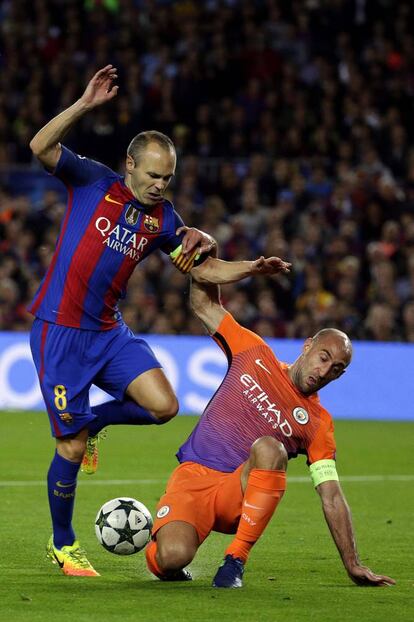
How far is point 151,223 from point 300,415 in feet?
4.30

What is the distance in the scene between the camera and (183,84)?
1995 centimetres

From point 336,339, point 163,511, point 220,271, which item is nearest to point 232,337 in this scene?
point 220,271

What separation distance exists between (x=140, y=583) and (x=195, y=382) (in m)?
9.37

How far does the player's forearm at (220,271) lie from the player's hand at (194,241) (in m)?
0.08

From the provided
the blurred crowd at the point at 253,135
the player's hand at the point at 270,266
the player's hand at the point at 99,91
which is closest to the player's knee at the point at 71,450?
the player's hand at the point at 270,266

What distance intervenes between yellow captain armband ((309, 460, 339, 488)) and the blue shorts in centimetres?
109

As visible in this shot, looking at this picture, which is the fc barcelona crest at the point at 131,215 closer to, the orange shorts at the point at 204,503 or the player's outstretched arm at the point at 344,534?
the orange shorts at the point at 204,503

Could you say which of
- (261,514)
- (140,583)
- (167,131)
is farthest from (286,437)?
(167,131)

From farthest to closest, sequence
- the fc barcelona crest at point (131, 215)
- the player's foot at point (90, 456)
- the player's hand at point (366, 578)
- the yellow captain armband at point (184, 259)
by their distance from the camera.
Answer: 1. the player's foot at point (90, 456)
2. the yellow captain armband at point (184, 259)
3. the fc barcelona crest at point (131, 215)
4. the player's hand at point (366, 578)

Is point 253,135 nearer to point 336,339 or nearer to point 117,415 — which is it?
point 117,415

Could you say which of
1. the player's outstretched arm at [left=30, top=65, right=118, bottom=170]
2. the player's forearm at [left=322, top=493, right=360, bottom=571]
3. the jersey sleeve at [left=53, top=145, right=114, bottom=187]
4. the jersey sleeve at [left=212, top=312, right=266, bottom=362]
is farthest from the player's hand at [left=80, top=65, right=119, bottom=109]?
the player's forearm at [left=322, top=493, right=360, bottom=571]

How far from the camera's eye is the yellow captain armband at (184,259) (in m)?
7.02

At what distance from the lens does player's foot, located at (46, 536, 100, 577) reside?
6.66 meters

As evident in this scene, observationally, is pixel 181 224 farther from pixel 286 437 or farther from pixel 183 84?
pixel 183 84
